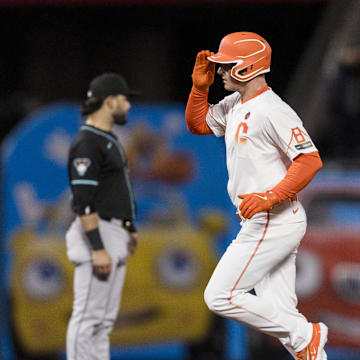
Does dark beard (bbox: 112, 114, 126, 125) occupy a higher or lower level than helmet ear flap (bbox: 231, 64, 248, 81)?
lower

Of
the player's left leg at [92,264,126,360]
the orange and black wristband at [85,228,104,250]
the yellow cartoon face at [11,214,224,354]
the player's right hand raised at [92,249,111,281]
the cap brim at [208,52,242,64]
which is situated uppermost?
the cap brim at [208,52,242,64]

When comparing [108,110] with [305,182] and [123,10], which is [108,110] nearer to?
[305,182]

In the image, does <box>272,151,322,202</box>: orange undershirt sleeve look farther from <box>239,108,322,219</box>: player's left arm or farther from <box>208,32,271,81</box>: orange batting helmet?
<box>208,32,271,81</box>: orange batting helmet

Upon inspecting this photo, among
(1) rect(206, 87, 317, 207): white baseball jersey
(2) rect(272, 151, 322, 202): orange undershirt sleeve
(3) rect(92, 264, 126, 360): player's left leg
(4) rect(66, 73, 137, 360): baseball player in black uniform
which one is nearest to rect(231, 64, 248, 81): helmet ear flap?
(1) rect(206, 87, 317, 207): white baseball jersey

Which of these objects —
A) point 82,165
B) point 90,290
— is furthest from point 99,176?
point 90,290

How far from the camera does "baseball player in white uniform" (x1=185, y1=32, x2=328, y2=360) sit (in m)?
3.49

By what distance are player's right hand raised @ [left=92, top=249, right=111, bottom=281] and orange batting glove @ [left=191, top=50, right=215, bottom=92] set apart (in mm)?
983

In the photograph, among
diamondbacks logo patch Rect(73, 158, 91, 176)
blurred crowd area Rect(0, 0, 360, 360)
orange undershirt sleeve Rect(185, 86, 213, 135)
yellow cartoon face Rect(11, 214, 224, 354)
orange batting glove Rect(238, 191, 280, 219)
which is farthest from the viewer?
blurred crowd area Rect(0, 0, 360, 360)

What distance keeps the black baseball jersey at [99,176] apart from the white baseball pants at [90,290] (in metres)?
0.10

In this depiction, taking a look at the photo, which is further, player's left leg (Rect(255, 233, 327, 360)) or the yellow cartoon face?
the yellow cartoon face

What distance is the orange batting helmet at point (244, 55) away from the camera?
3508 mm

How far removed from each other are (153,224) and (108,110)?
237cm

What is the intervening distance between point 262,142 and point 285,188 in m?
0.26

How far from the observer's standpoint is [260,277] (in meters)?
3.59
